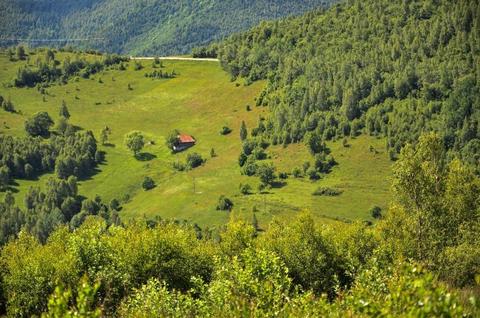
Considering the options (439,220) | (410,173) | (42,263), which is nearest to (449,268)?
(439,220)

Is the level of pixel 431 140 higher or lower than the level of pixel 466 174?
higher

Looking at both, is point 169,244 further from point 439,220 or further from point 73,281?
point 439,220

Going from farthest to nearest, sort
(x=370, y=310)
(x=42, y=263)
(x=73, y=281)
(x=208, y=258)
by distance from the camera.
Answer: (x=208, y=258), (x=42, y=263), (x=73, y=281), (x=370, y=310)

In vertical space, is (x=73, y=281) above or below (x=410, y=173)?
below

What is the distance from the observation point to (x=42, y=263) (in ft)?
286

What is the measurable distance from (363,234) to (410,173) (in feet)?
99.8

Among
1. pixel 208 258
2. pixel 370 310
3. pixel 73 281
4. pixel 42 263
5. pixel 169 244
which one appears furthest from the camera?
pixel 208 258

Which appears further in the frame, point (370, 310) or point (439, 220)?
point (439, 220)

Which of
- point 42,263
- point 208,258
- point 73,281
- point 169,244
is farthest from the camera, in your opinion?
point 208,258

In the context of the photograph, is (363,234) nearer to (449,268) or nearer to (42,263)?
(449,268)

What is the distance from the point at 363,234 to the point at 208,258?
28.3 m

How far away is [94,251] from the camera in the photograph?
82750 millimetres

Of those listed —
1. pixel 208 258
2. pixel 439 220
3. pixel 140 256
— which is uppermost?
pixel 439 220

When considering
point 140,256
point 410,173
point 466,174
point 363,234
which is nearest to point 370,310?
point 410,173
